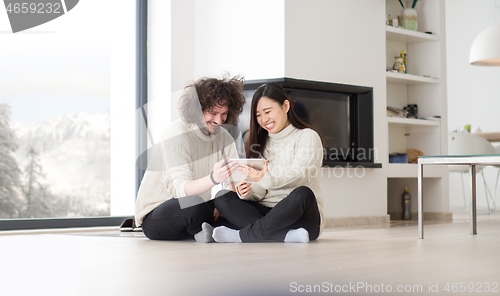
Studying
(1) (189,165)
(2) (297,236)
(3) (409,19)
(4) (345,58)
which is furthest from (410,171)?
(1) (189,165)

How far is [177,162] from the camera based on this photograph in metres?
2.41

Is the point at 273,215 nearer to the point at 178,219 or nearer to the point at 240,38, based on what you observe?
the point at 178,219

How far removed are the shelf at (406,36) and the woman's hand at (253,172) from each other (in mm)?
2787

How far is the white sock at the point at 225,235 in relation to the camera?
244cm

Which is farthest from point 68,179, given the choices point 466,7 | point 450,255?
point 466,7

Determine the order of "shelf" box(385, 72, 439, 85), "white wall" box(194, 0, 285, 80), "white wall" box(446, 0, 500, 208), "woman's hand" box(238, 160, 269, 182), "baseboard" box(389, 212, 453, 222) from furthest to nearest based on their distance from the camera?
1. "white wall" box(446, 0, 500, 208)
2. "baseboard" box(389, 212, 453, 222)
3. "shelf" box(385, 72, 439, 85)
4. "white wall" box(194, 0, 285, 80)
5. "woman's hand" box(238, 160, 269, 182)

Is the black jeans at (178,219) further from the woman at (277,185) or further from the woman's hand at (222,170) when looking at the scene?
the woman's hand at (222,170)

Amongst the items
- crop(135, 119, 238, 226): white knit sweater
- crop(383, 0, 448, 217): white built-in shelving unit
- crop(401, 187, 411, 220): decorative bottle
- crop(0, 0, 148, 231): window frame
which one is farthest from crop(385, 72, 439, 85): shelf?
crop(135, 119, 238, 226): white knit sweater

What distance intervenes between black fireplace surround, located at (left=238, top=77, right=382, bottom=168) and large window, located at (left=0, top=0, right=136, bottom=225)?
1.17m

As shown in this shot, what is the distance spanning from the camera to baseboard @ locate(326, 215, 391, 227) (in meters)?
4.12

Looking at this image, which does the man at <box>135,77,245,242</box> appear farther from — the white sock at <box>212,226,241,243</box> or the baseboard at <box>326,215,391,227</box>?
the baseboard at <box>326,215,391,227</box>

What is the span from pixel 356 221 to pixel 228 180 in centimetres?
210

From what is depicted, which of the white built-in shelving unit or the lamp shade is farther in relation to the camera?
the white built-in shelving unit

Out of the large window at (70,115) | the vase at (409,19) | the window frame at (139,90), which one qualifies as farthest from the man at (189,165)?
the vase at (409,19)
